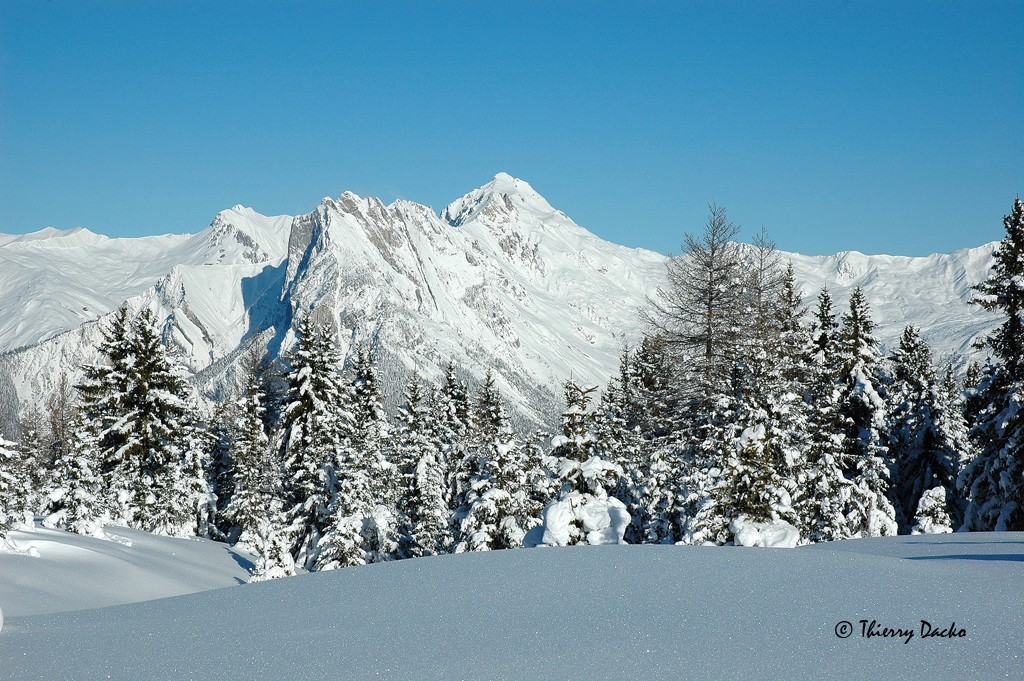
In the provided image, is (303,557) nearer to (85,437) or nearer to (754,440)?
(85,437)

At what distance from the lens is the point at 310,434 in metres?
30.2

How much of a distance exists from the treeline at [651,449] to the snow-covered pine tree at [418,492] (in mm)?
99

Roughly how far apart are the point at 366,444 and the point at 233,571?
21.4ft

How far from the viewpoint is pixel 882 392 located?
2873 centimetres

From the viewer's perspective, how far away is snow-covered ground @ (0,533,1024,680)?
4477mm

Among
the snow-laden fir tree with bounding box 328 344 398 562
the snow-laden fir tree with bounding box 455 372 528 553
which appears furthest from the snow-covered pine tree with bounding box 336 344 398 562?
the snow-laden fir tree with bounding box 455 372 528 553

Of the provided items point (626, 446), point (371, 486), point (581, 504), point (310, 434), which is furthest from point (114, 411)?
point (581, 504)

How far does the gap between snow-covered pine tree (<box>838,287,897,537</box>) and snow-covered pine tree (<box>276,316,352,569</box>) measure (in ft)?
55.0

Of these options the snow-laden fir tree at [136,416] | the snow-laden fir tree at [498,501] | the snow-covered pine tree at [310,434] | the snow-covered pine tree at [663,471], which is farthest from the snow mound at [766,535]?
the snow-laden fir tree at [136,416]

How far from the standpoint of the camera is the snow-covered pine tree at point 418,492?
27.2 m

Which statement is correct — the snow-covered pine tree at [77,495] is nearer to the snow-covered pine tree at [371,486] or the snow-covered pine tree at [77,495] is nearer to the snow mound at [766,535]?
the snow-covered pine tree at [371,486]

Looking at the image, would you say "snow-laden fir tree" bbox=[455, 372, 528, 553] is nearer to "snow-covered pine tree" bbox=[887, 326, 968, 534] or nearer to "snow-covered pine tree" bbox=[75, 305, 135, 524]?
"snow-covered pine tree" bbox=[887, 326, 968, 534]

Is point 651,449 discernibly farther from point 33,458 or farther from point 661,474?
point 33,458

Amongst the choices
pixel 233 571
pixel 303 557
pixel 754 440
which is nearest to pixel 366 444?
pixel 303 557
